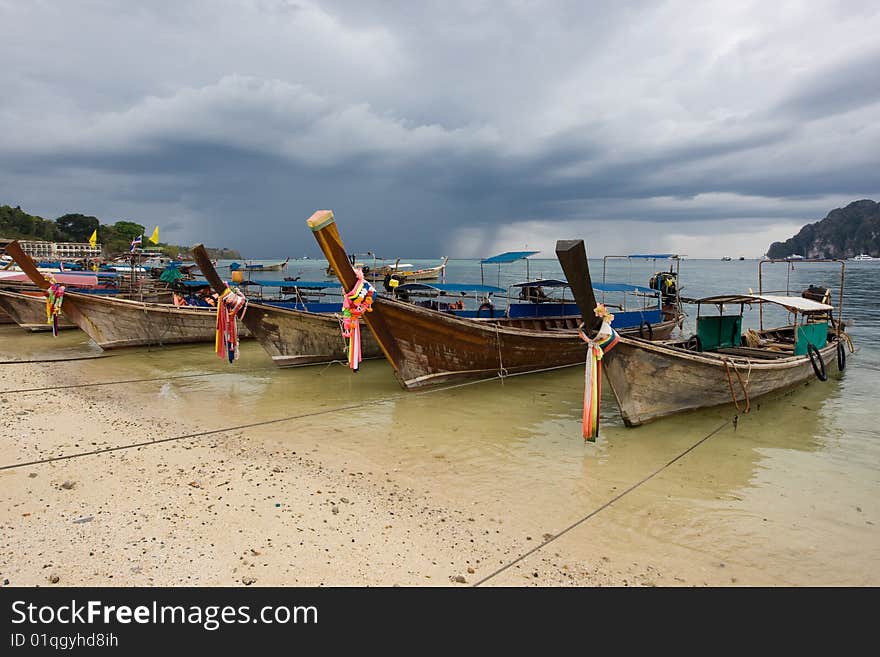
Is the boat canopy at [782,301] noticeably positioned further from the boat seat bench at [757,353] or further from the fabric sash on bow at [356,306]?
the fabric sash on bow at [356,306]

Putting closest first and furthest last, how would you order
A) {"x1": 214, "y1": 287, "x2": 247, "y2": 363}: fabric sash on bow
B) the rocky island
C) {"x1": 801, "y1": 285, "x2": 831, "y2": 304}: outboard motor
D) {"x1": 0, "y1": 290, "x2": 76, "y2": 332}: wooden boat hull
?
{"x1": 214, "y1": 287, "x2": 247, "y2": 363}: fabric sash on bow < {"x1": 801, "y1": 285, "x2": 831, "y2": 304}: outboard motor < {"x1": 0, "y1": 290, "x2": 76, "y2": 332}: wooden boat hull < the rocky island

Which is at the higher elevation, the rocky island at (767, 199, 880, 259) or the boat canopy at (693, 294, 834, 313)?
the rocky island at (767, 199, 880, 259)

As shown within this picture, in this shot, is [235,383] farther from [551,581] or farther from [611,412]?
[551,581]

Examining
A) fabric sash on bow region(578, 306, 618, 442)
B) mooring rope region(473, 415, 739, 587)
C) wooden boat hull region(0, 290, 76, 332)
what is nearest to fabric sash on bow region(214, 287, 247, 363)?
fabric sash on bow region(578, 306, 618, 442)

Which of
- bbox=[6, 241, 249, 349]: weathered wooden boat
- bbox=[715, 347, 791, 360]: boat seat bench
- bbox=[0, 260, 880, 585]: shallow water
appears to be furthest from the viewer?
bbox=[6, 241, 249, 349]: weathered wooden boat

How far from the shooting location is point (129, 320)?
51.3 ft

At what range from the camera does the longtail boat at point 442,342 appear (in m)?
8.92

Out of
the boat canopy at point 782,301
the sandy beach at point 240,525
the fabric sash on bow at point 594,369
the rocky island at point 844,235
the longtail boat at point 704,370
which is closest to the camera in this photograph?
the sandy beach at point 240,525

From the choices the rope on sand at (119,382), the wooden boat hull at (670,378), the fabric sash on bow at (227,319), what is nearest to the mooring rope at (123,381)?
the rope on sand at (119,382)

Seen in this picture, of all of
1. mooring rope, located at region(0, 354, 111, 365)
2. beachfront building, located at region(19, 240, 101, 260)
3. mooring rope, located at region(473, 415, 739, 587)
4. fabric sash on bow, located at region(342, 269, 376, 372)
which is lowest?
mooring rope, located at region(473, 415, 739, 587)

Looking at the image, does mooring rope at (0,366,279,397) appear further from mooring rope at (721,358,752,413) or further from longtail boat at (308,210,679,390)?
mooring rope at (721,358,752,413)

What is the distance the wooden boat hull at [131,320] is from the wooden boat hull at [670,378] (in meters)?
13.9

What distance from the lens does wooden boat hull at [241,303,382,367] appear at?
1271 cm

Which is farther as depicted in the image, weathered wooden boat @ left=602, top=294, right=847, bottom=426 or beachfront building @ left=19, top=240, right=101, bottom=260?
beachfront building @ left=19, top=240, right=101, bottom=260
